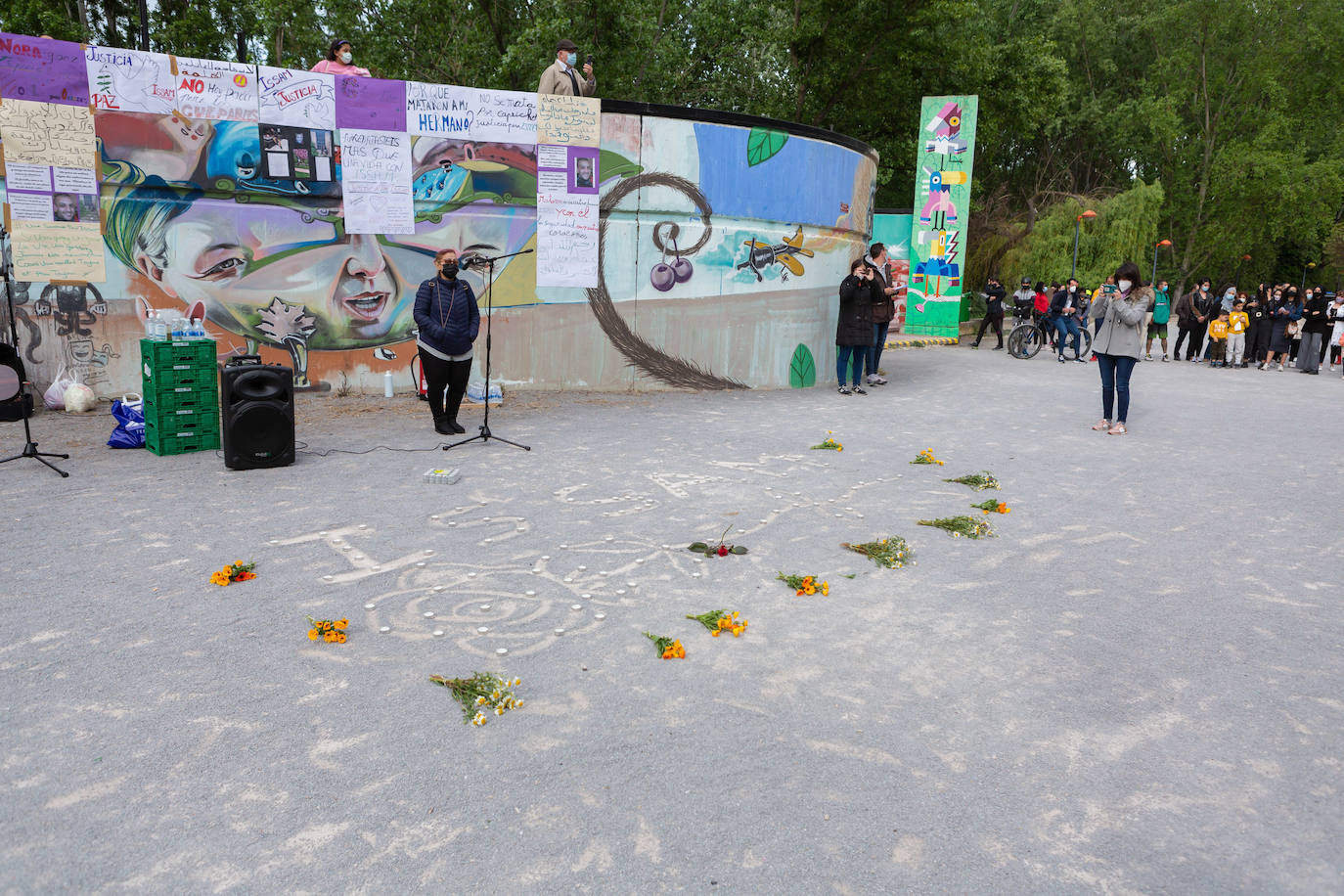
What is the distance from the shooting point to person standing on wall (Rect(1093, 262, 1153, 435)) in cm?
952

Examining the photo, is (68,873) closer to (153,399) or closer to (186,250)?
(153,399)

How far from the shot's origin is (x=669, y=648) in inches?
158

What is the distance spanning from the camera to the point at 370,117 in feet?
33.7

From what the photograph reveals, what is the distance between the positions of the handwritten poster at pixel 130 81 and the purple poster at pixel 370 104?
64.9 inches

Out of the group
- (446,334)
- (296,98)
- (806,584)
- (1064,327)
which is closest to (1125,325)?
(806,584)

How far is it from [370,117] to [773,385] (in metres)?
6.37

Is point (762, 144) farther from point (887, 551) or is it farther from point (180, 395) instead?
point (887, 551)

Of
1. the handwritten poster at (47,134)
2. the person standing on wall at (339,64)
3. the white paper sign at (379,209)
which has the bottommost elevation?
the white paper sign at (379,209)

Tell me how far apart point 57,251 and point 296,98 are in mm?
2892

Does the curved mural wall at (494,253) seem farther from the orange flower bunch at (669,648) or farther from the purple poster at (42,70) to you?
the orange flower bunch at (669,648)

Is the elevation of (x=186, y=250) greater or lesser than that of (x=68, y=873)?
greater

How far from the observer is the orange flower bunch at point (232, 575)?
4699 mm

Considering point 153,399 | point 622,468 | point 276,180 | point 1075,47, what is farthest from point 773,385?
point 1075,47

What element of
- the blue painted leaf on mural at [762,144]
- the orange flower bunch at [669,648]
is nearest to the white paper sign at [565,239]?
the blue painted leaf on mural at [762,144]
